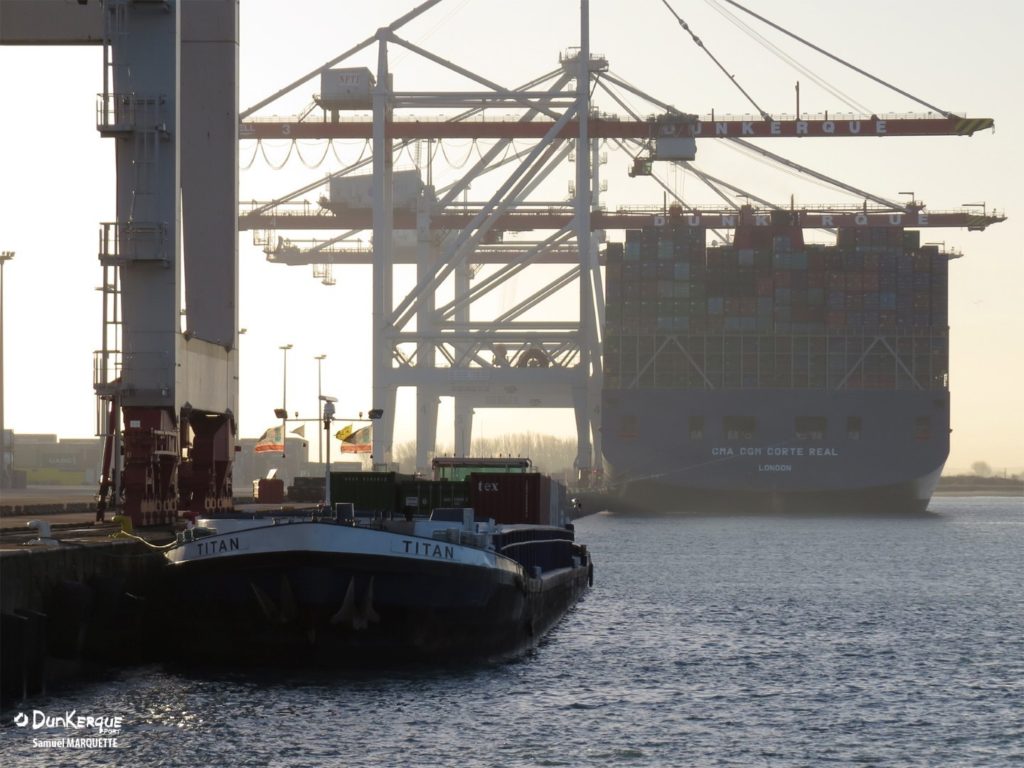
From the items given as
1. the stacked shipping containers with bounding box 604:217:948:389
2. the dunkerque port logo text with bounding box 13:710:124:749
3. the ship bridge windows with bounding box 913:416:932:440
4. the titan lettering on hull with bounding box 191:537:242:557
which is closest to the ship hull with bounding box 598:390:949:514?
the ship bridge windows with bounding box 913:416:932:440

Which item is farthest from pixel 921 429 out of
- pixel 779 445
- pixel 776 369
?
pixel 776 369

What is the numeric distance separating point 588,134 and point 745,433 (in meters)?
24.7

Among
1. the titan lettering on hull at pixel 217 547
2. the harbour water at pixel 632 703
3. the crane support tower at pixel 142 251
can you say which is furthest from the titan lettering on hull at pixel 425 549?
the crane support tower at pixel 142 251

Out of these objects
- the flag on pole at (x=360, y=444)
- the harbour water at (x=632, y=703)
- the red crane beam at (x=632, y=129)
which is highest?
the red crane beam at (x=632, y=129)

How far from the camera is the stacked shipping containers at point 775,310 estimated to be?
378ft

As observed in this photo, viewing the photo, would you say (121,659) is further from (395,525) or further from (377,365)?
(377,365)

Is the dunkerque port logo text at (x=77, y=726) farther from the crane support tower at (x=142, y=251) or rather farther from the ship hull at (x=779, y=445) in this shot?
the ship hull at (x=779, y=445)

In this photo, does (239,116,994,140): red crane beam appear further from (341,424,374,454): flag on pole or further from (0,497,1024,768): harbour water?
(0,497,1024,768): harbour water

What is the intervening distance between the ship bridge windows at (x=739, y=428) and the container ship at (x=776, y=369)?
9 cm

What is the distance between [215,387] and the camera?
46.0 m

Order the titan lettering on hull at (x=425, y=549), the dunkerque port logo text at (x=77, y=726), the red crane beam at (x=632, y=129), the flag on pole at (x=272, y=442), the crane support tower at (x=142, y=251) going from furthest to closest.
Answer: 1. the red crane beam at (x=632, y=129)
2. the flag on pole at (x=272, y=442)
3. the crane support tower at (x=142, y=251)
4. the titan lettering on hull at (x=425, y=549)
5. the dunkerque port logo text at (x=77, y=726)

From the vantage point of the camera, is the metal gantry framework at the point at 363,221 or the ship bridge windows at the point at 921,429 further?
the ship bridge windows at the point at 921,429

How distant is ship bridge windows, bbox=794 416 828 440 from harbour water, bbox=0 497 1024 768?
68.0m

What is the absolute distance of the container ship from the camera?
11506 cm
